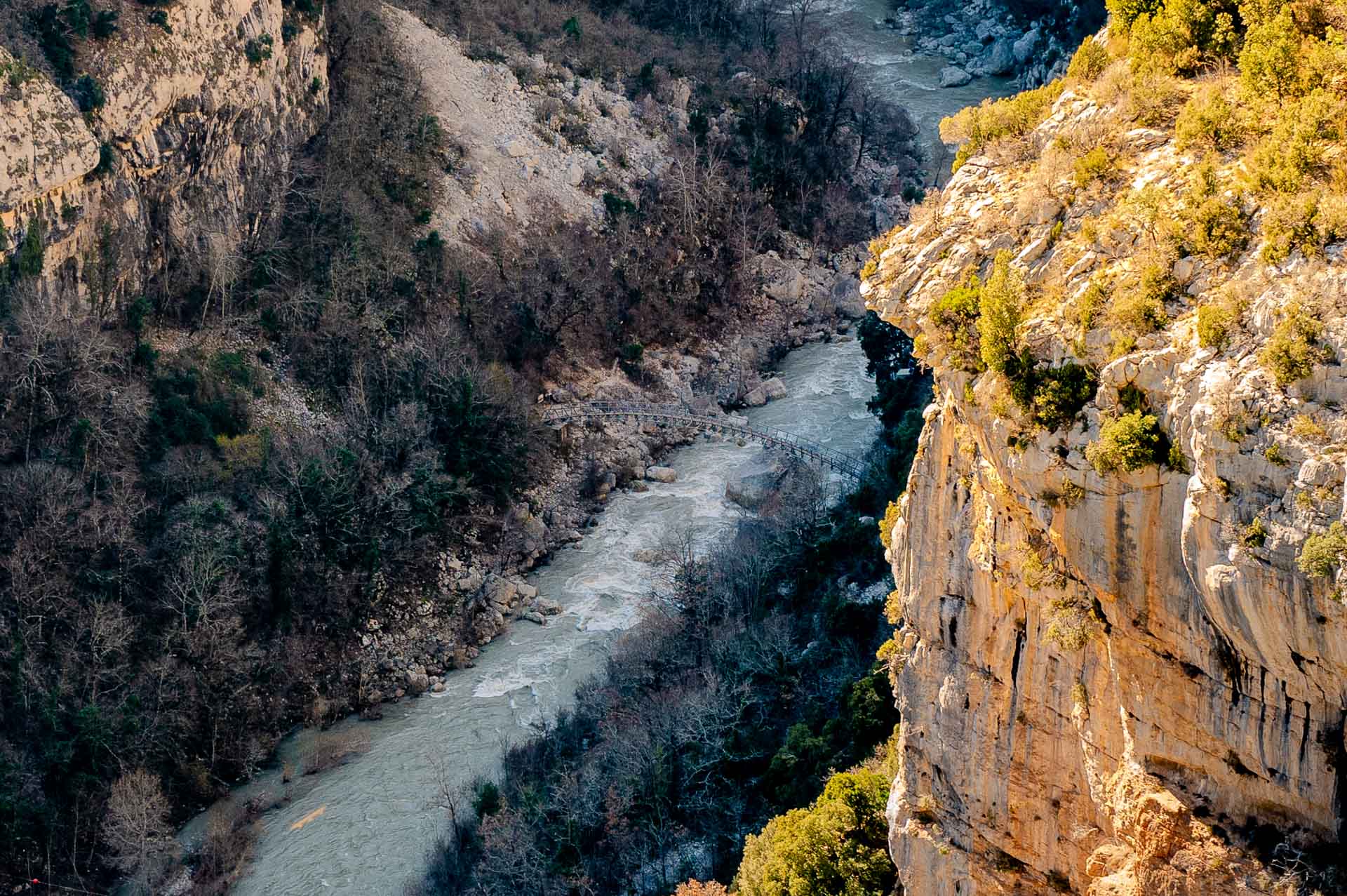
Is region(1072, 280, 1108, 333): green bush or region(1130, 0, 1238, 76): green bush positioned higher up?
region(1130, 0, 1238, 76): green bush

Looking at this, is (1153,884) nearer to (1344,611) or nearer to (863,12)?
(1344,611)

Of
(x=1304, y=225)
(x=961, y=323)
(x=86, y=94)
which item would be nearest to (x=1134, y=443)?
(x=1304, y=225)

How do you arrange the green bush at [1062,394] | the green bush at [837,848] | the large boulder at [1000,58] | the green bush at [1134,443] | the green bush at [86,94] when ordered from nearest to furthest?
the green bush at [1134,443]
the green bush at [1062,394]
the green bush at [837,848]
the green bush at [86,94]
the large boulder at [1000,58]

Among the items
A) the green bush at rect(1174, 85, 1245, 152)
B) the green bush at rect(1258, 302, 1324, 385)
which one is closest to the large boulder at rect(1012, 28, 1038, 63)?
the green bush at rect(1174, 85, 1245, 152)

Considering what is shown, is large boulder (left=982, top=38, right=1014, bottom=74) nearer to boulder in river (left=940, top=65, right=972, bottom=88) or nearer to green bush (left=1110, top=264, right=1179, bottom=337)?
boulder in river (left=940, top=65, right=972, bottom=88)

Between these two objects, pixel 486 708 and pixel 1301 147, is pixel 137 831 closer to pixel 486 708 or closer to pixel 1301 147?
pixel 486 708

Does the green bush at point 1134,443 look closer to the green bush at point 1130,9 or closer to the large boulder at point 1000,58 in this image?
the green bush at point 1130,9

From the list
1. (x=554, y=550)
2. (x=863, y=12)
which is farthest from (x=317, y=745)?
(x=863, y=12)

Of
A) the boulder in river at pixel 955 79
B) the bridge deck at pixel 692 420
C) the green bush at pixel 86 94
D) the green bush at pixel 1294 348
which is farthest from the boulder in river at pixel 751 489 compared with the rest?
the boulder in river at pixel 955 79
